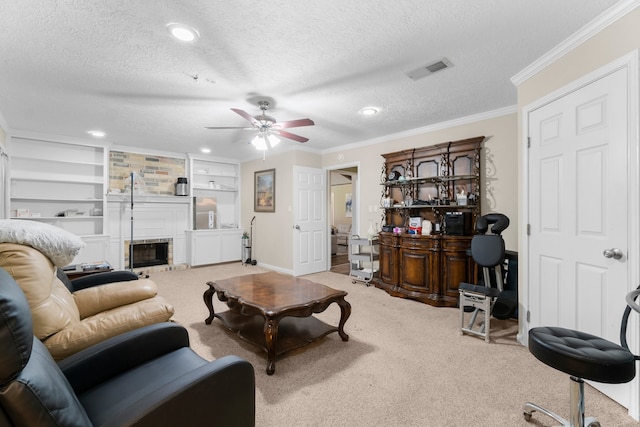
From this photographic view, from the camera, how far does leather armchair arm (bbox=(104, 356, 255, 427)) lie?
95 centimetres

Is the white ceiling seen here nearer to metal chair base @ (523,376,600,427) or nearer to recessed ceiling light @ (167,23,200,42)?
recessed ceiling light @ (167,23,200,42)

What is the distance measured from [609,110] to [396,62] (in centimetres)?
154

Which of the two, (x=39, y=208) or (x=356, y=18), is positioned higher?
(x=356, y=18)

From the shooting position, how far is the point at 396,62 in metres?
2.51

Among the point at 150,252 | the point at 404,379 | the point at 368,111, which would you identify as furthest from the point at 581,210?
Result: the point at 150,252

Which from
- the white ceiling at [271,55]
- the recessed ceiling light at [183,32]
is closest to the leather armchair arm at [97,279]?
the white ceiling at [271,55]

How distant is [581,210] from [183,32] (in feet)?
10.5

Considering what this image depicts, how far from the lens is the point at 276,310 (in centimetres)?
226

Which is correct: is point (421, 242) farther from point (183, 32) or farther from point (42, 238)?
point (42, 238)

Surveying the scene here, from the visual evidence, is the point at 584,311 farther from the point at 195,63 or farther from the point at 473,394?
the point at 195,63

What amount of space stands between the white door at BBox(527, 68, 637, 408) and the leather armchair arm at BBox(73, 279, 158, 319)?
11.0 feet

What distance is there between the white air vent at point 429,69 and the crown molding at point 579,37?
735 mm

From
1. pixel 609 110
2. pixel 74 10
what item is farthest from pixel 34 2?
pixel 609 110

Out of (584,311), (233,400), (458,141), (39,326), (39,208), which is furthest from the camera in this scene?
(39,208)
